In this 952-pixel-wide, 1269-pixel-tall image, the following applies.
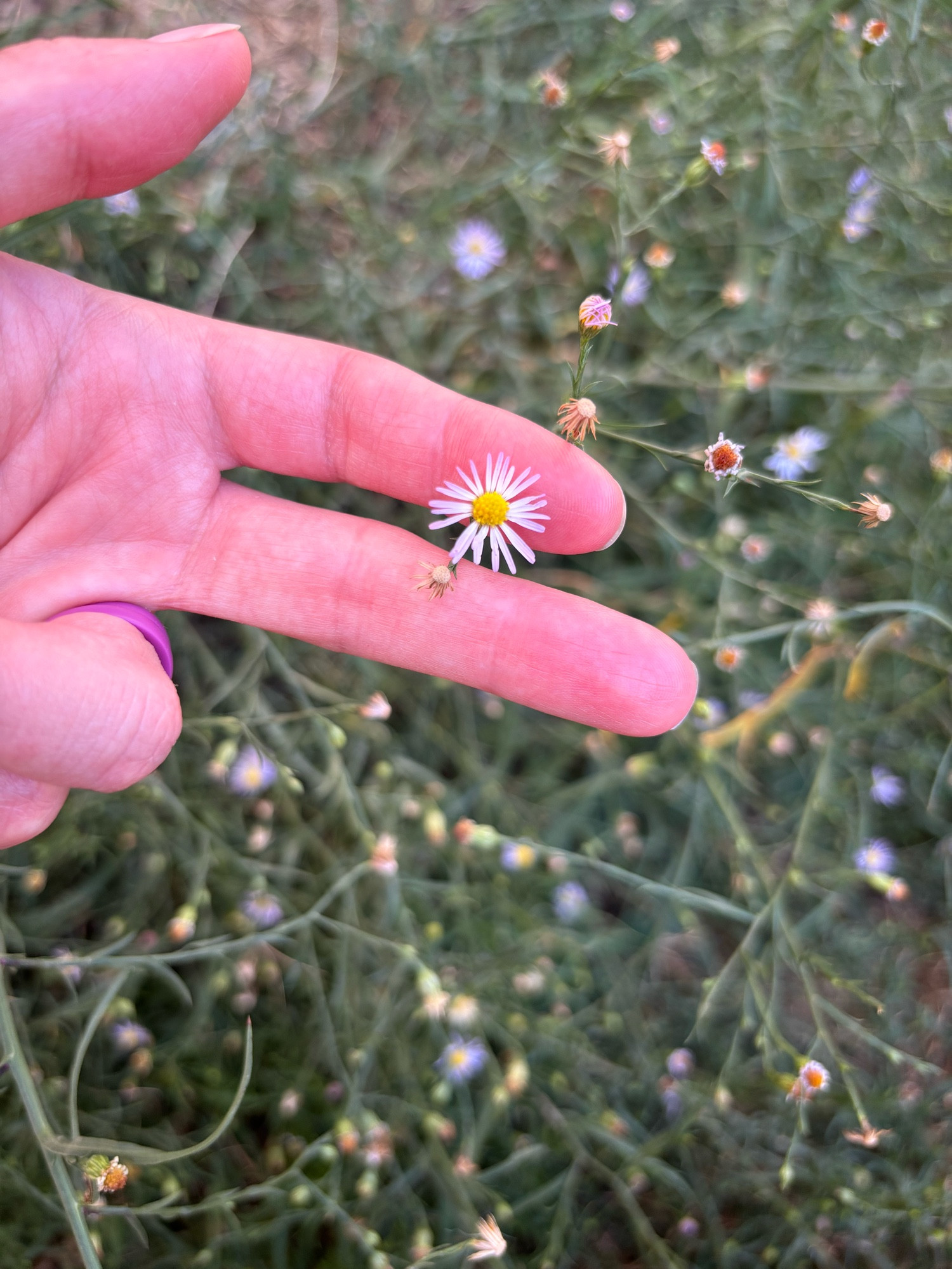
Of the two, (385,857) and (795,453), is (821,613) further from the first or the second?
(385,857)

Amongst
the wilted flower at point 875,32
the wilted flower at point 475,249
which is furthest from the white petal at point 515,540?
the wilted flower at point 875,32

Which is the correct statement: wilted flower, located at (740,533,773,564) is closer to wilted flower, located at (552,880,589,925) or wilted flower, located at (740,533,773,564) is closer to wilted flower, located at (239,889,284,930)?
wilted flower, located at (552,880,589,925)

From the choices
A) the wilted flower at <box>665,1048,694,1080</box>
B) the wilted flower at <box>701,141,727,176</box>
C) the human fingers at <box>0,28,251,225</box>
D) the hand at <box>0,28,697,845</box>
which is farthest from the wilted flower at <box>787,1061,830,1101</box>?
the human fingers at <box>0,28,251,225</box>

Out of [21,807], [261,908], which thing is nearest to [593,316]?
[21,807]

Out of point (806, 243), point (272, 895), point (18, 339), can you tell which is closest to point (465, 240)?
point (806, 243)

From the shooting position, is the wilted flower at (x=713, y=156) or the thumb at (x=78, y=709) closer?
the thumb at (x=78, y=709)

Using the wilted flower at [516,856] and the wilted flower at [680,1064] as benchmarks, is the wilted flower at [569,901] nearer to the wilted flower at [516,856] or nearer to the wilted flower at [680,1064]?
the wilted flower at [516,856]

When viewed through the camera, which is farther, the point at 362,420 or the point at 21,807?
the point at 362,420
